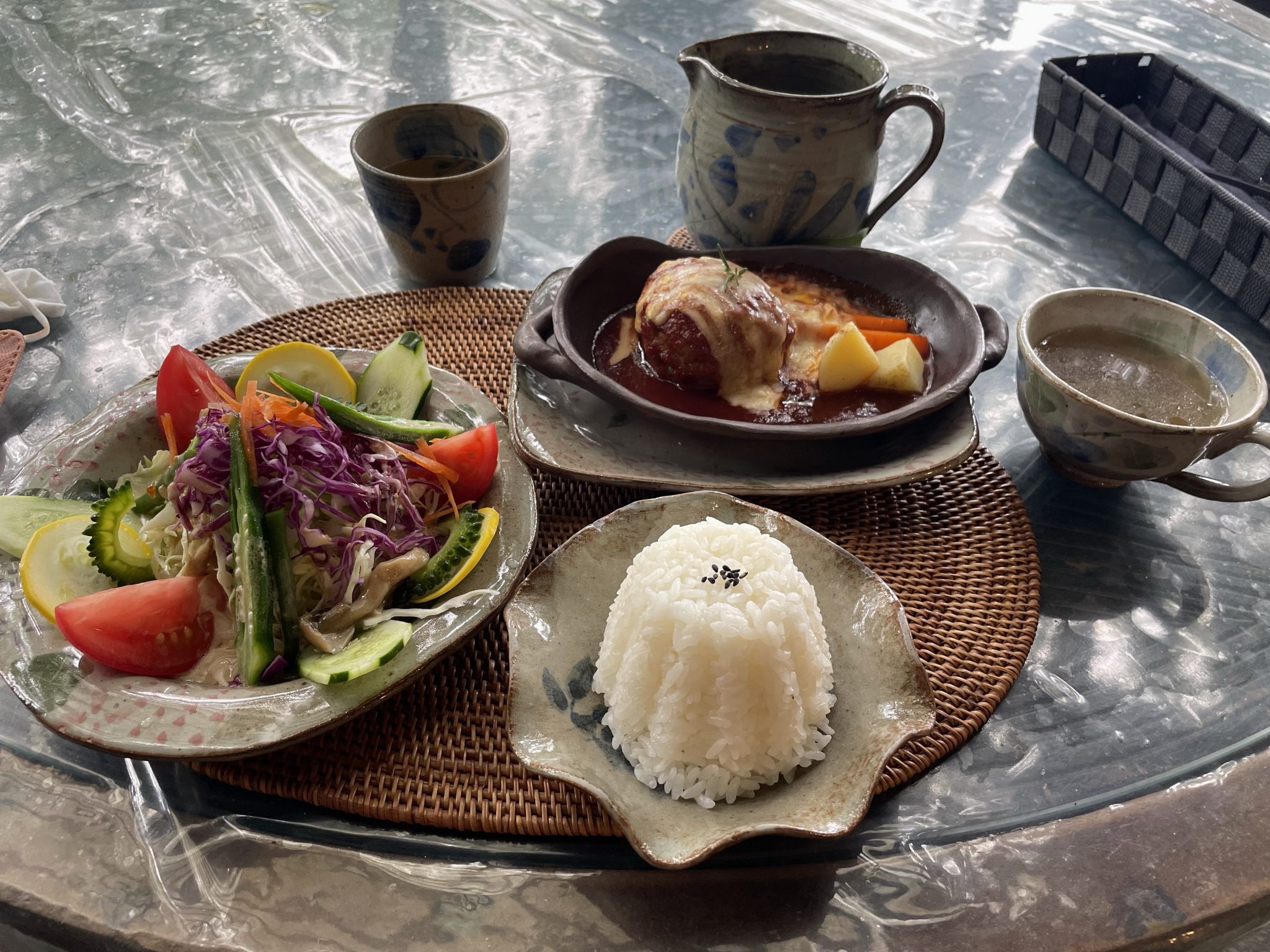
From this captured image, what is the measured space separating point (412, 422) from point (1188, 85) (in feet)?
6.91

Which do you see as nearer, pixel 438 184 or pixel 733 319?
pixel 733 319

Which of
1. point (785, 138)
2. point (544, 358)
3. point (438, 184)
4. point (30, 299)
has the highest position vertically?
point (785, 138)

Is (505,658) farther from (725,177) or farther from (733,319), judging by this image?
(725,177)

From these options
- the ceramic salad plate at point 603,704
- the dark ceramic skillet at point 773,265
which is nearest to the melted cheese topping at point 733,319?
the dark ceramic skillet at point 773,265

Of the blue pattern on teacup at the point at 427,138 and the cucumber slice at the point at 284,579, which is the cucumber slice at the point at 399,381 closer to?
the cucumber slice at the point at 284,579

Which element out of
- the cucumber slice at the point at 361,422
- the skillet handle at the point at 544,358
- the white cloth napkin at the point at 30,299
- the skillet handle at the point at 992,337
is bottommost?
the white cloth napkin at the point at 30,299

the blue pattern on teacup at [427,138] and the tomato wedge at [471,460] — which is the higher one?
the blue pattern on teacup at [427,138]

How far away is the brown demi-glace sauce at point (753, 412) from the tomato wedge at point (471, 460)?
33 centimetres

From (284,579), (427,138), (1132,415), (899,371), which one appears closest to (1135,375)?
(1132,415)

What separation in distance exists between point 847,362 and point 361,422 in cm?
86

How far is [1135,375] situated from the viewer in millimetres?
1462

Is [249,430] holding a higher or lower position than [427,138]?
lower

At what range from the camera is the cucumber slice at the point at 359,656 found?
1036 millimetres

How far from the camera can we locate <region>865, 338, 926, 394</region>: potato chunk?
1543 mm
